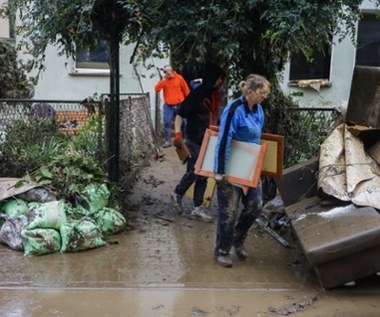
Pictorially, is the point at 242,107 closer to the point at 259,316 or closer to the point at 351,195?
the point at 351,195

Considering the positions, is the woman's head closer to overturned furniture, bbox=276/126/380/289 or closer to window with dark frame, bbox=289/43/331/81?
overturned furniture, bbox=276/126/380/289

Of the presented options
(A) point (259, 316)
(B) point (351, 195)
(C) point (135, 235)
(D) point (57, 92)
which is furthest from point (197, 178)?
(D) point (57, 92)

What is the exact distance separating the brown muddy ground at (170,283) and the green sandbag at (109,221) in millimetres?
102

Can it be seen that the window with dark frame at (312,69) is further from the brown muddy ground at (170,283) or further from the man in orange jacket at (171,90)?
the brown muddy ground at (170,283)

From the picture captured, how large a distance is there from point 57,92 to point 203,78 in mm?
7387

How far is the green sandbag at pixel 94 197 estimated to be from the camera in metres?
5.82

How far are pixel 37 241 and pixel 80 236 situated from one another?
0.38m

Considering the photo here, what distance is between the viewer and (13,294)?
446 cm

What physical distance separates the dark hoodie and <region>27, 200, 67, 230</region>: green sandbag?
1.65 metres

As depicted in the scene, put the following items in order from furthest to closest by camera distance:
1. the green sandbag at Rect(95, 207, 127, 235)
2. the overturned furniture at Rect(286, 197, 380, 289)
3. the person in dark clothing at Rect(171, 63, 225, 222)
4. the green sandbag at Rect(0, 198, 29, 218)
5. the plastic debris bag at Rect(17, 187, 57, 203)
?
the person in dark clothing at Rect(171, 63, 225, 222), the green sandbag at Rect(95, 207, 127, 235), the plastic debris bag at Rect(17, 187, 57, 203), the green sandbag at Rect(0, 198, 29, 218), the overturned furniture at Rect(286, 197, 380, 289)

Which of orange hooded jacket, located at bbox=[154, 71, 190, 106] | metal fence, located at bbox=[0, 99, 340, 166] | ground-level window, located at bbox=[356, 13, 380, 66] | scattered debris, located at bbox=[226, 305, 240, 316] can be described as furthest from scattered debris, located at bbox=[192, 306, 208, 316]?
ground-level window, located at bbox=[356, 13, 380, 66]

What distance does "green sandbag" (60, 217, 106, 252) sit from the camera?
5.34 m

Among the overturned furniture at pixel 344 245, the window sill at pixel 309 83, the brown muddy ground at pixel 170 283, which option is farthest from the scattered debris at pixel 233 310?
the window sill at pixel 309 83

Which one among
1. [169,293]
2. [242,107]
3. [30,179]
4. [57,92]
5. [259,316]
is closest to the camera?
[259,316]
